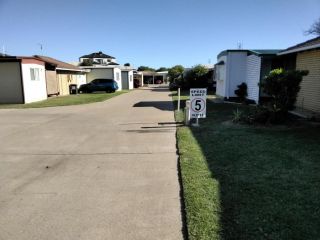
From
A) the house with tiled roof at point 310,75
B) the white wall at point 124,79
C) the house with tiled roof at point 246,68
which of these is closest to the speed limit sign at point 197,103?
the house with tiled roof at point 310,75

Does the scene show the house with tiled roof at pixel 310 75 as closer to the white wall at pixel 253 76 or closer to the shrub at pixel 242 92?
the white wall at pixel 253 76

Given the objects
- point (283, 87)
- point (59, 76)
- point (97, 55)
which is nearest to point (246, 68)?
point (283, 87)

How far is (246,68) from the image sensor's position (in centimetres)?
1922

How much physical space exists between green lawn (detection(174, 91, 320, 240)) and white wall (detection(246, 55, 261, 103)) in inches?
326

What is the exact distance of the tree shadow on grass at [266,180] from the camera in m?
3.64

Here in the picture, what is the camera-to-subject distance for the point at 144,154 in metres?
7.23

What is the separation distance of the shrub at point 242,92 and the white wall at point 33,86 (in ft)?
44.9

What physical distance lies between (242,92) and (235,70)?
4.70ft

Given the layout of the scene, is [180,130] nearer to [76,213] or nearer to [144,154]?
[144,154]

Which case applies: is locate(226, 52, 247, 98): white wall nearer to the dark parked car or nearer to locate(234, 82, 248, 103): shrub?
locate(234, 82, 248, 103): shrub

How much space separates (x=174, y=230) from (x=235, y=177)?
6.45 ft

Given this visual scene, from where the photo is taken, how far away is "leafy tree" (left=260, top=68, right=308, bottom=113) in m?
9.79

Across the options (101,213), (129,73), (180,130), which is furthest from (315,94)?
(129,73)

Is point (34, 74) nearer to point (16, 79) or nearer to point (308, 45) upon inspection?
point (16, 79)
